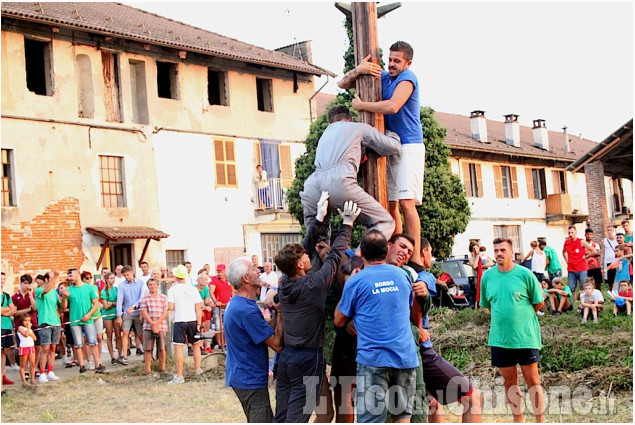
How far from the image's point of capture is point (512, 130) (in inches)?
1937

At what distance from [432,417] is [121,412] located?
6.36 meters

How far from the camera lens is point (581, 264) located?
1912cm

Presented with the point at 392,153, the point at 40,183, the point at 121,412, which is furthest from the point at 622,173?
the point at 392,153

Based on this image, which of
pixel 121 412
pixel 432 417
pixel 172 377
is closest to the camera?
pixel 432 417

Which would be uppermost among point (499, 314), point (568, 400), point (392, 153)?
point (392, 153)

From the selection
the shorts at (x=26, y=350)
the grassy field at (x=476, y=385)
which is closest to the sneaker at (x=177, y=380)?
the grassy field at (x=476, y=385)

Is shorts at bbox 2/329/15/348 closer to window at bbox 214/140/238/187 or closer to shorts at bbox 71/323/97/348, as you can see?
shorts at bbox 71/323/97/348

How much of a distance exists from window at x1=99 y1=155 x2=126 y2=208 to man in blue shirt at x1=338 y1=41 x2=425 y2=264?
825 inches

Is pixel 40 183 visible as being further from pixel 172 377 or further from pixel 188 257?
pixel 172 377

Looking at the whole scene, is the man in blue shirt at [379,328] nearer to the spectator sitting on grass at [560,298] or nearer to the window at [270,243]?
the spectator sitting on grass at [560,298]

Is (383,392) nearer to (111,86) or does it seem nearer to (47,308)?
(47,308)

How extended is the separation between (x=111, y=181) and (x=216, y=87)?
6029 mm

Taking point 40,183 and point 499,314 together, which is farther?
point 40,183

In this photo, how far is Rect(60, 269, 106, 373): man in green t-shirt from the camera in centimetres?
1695
